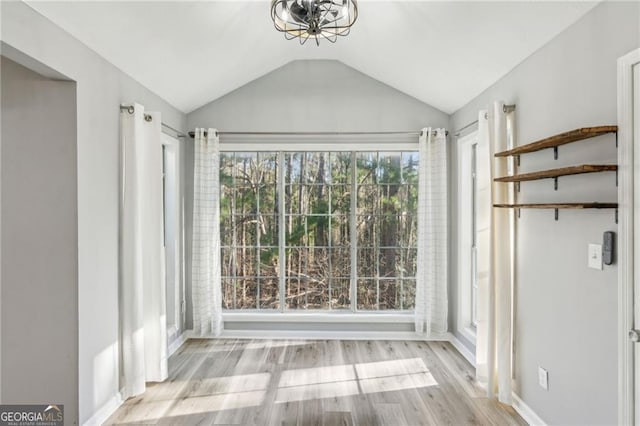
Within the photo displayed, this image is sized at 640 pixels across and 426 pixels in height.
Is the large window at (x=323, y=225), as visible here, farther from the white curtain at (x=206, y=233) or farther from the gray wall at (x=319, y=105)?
the gray wall at (x=319, y=105)

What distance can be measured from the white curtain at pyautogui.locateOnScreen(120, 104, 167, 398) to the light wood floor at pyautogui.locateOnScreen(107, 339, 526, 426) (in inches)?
12.1

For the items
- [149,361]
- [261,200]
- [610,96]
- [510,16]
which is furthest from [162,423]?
[510,16]

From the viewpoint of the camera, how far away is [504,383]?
2.63 meters

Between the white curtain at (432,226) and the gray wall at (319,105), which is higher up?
the gray wall at (319,105)

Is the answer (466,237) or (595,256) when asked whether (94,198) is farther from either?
(466,237)

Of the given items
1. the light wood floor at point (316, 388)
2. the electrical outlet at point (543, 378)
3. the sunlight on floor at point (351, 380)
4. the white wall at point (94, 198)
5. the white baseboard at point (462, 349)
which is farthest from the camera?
the white baseboard at point (462, 349)

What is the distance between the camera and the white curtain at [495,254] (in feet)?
8.62

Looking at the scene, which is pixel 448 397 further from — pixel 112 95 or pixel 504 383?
pixel 112 95

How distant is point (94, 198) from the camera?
2418mm

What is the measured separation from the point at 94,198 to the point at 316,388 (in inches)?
83.6

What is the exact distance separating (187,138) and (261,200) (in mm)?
1041

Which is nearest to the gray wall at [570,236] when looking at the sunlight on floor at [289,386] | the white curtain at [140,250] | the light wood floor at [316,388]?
the light wood floor at [316,388]

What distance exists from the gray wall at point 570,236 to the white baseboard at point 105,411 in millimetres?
2833

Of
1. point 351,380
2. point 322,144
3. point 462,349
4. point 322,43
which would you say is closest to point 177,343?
point 351,380
